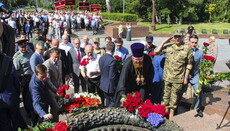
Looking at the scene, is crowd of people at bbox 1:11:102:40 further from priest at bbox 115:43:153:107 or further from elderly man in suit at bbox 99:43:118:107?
priest at bbox 115:43:153:107

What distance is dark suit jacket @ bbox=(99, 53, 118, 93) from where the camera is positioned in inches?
177

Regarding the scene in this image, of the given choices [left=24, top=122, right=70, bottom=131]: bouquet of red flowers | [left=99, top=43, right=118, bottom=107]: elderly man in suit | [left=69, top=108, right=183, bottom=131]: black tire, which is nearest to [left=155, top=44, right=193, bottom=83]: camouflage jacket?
[left=99, top=43, right=118, bottom=107]: elderly man in suit

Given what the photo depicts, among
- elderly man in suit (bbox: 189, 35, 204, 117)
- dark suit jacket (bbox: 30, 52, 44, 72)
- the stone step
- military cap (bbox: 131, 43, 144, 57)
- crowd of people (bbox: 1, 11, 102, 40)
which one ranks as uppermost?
crowd of people (bbox: 1, 11, 102, 40)

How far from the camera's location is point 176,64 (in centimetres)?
479

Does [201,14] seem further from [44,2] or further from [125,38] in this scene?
[44,2]

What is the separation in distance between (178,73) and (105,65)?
159 cm

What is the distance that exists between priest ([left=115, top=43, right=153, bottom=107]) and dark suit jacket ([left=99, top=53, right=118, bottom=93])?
552 millimetres

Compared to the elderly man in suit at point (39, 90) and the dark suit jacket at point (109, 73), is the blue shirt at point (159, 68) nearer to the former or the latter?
the dark suit jacket at point (109, 73)

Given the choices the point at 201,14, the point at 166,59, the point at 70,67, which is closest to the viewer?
the point at 166,59

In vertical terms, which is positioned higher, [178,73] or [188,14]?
[188,14]

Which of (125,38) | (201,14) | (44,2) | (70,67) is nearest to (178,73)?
(70,67)

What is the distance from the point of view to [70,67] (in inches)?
242

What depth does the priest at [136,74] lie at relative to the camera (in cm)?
373

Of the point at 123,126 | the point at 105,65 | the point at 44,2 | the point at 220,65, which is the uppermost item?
the point at 44,2
